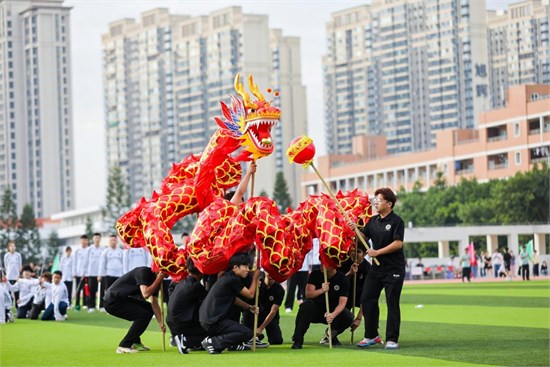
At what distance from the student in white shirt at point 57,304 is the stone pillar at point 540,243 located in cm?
4032

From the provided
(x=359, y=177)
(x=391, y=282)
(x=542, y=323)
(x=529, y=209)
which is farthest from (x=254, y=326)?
(x=359, y=177)

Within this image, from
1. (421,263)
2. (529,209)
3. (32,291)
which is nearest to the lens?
(32,291)

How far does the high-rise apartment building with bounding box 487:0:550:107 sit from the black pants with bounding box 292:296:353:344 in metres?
102

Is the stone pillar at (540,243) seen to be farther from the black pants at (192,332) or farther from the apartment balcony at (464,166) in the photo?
the black pants at (192,332)

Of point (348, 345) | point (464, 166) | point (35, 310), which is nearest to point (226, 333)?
point (348, 345)

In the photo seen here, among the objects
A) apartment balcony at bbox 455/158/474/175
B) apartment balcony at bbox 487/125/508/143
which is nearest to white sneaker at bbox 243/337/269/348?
apartment balcony at bbox 487/125/508/143

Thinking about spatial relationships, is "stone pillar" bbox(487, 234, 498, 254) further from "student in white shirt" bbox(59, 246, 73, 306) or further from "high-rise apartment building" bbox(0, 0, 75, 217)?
"high-rise apartment building" bbox(0, 0, 75, 217)

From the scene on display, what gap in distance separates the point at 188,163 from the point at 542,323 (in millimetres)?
5894

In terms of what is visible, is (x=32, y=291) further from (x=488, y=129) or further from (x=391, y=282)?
(x=488, y=129)

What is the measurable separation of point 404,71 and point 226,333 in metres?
123

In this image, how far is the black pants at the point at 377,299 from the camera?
1353 cm

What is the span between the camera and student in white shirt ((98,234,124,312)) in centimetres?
2528

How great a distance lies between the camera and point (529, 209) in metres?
68.8

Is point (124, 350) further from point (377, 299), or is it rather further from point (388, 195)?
point (388, 195)
